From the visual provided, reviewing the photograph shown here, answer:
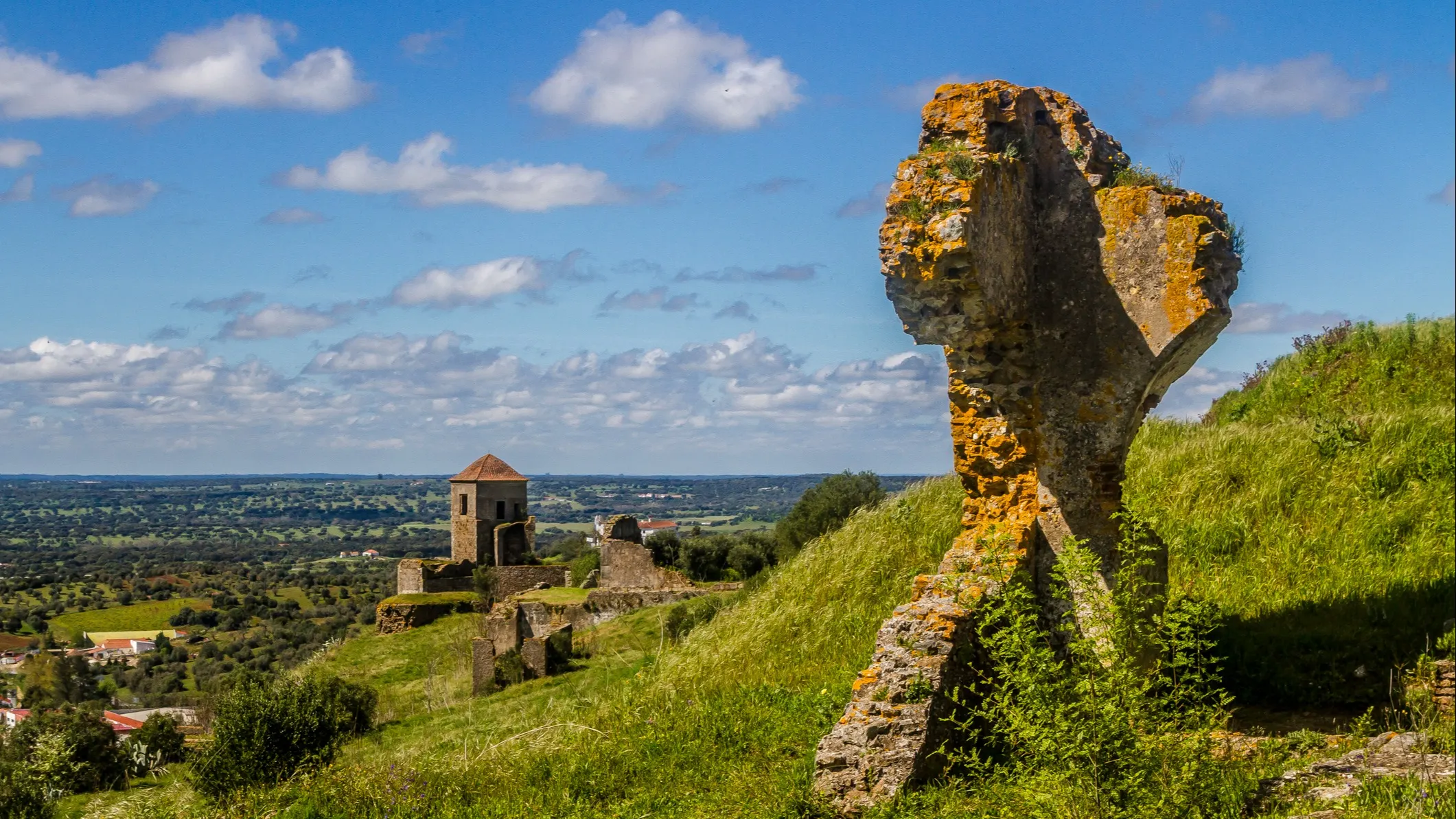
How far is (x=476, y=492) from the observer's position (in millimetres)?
52438

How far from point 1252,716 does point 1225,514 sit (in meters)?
4.40

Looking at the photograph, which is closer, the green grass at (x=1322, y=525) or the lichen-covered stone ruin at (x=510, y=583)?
the green grass at (x=1322, y=525)

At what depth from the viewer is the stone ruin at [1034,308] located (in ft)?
27.1

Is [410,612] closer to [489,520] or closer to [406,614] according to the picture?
[406,614]

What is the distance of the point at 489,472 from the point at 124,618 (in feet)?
66.1

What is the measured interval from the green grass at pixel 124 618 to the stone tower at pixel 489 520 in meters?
14.4

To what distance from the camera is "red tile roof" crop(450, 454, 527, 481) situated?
53.1 meters

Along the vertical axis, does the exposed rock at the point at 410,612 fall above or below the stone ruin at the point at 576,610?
→ below

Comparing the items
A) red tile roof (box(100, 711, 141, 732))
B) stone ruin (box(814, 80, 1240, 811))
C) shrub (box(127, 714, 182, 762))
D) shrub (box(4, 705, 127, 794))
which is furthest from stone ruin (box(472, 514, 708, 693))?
stone ruin (box(814, 80, 1240, 811))

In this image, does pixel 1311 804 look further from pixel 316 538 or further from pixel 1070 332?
pixel 316 538

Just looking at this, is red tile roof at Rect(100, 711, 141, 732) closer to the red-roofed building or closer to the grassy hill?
the grassy hill

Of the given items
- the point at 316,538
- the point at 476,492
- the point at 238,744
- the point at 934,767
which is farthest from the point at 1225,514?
the point at 316,538

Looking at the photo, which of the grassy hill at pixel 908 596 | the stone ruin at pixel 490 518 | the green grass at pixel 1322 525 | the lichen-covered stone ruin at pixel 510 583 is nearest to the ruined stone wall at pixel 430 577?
the lichen-covered stone ruin at pixel 510 583

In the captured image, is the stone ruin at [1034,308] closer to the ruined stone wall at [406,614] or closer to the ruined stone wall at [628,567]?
the ruined stone wall at [628,567]
